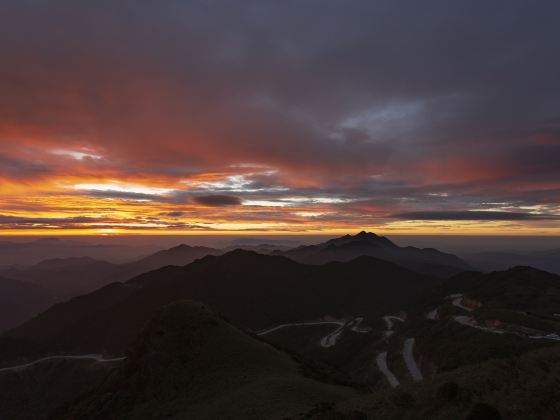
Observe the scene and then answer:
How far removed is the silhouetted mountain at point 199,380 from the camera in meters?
49.7

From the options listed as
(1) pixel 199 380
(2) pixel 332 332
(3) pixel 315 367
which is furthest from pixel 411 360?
(2) pixel 332 332

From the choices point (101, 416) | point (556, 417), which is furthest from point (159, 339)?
point (556, 417)

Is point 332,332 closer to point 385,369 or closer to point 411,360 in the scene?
point 411,360

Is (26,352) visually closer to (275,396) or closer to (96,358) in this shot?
(96,358)

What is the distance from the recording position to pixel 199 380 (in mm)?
66875

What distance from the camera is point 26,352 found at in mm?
171625

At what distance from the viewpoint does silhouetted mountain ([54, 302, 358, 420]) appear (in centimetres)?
4967

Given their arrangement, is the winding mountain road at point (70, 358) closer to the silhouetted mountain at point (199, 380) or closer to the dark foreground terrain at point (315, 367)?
the dark foreground terrain at point (315, 367)

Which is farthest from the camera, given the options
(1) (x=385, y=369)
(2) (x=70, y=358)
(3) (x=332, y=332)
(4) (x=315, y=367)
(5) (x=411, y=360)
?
(3) (x=332, y=332)

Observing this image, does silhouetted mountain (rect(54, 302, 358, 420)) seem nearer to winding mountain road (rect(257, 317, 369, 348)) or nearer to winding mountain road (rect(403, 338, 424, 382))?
winding mountain road (rect(403, 338, 424, 382))

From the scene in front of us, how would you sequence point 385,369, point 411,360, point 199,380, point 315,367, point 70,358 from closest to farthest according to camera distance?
point 199,380 < point 315,367 < point 385,369 < point 411,360 < point 70,358

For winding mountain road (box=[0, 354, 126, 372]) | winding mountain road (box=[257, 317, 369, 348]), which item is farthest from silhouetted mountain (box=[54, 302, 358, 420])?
winding mountain road (box=[257, 317, 369, 348])

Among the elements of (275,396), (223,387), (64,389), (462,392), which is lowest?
(64,389)

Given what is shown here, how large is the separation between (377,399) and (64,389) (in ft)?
454
